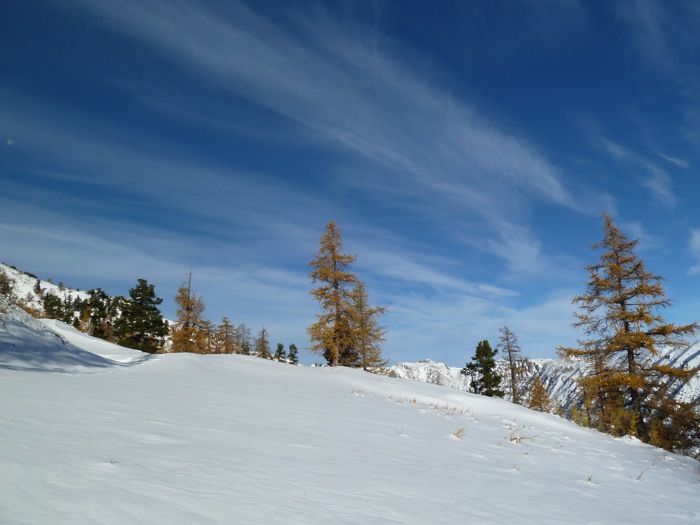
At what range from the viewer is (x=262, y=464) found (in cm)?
331

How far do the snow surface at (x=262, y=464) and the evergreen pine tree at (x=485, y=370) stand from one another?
32.8 meters

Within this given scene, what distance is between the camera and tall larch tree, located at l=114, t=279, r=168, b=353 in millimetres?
38594

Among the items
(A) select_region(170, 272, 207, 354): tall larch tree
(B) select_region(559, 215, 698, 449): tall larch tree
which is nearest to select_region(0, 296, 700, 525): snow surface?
(B) select_region(559, 215, 698, 449): tall larch tree

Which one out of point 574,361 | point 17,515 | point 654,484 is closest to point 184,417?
point 17,515

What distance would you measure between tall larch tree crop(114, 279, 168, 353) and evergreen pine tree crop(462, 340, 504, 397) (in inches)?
1236

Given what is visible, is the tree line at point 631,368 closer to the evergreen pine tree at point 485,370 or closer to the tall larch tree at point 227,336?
the evergreen pine tree at point 485,370

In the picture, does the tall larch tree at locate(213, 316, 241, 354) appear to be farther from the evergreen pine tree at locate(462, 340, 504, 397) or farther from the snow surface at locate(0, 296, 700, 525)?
the snow surface at locate(0, 296, 700, 525)

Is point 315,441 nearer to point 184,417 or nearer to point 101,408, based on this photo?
point 184,417

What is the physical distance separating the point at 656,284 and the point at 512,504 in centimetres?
1968

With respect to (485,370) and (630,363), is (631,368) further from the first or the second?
(485,370)

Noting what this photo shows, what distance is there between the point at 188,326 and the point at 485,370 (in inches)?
1173

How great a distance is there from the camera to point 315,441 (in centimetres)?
462

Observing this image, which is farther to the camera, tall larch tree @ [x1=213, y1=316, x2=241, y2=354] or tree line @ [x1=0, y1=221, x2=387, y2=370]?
tall larch tree @ [x1=213, y1=316, x2=241, y2=354]

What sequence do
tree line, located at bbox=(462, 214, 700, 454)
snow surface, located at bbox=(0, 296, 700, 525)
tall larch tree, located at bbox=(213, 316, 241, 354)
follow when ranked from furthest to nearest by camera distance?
tall larch tree, located at bbox=(213, 316, 241, 354) < tree line, located at bbox=(462, 214, 700, 454) < snow surface, located at bbox=(0, 296, 700, 525)
